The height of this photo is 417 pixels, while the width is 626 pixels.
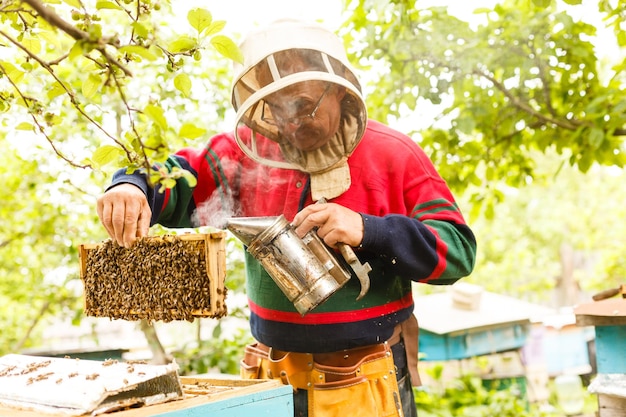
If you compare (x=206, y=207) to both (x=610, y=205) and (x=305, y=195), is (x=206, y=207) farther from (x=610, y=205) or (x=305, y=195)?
(x=610, y=205)

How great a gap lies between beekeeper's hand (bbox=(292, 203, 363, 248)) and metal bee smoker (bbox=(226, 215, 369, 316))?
24 mm

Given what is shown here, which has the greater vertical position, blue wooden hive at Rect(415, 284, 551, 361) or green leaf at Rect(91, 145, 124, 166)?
green leaf at Rect(91, 145, 124, 166)

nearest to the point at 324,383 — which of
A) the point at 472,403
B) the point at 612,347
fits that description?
the point at 612,347

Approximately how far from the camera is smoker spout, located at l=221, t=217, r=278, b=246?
6.10 ft

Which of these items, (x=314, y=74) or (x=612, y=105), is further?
(x=612, y=105)

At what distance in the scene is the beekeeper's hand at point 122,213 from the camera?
6.43 feet

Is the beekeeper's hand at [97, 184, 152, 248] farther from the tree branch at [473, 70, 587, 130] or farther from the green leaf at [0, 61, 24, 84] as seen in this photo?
the tree branch at [473, 70, 587, 130]

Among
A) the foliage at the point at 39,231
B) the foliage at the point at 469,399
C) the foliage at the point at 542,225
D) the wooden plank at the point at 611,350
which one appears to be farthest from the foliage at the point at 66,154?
the foliage at the point at 542,225

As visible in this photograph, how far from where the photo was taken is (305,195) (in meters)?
2.22

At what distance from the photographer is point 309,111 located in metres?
2.12

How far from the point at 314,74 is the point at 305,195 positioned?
0.47 m

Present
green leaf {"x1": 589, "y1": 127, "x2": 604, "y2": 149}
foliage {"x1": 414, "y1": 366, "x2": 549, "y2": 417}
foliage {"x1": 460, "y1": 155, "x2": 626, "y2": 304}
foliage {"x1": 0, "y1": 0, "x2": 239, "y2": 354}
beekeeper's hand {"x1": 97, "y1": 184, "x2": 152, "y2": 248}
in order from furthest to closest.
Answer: foliage {"x1": 460, "y1": 155, "x2": 626, "y2": 304} → foliage {"x1": 414, "y1": 366, "x2": 549, "y2": 417} → foliage {"x1": 0, "y1": 0, "x2": 239, "y2": 354} → green leaf {"x1": 589, "y1": 127, "x2": 604, "y2": 149} → beekeeper's hand {"x1": 97, "y1": 184, "x2": 152, "y2": 248}

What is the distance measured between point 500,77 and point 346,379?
9.07ft

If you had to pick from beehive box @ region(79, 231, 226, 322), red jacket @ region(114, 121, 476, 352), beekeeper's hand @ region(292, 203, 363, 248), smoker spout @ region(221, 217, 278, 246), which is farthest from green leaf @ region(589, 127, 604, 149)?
beehive box @ region(79, 231, 226, 322)
